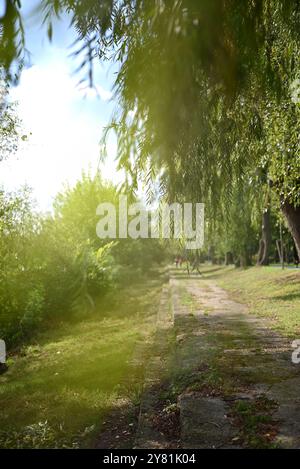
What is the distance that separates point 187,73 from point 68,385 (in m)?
5.53

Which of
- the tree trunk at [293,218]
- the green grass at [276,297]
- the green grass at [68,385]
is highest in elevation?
the tree trunk at [293,218]

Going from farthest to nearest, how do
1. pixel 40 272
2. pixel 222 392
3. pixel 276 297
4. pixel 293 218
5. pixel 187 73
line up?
pixel 276 297 < pixel 40 272 < pixel 293 218 < pixel 222 392 < pixel 187 73

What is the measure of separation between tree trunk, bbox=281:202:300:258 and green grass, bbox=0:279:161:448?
5373mm

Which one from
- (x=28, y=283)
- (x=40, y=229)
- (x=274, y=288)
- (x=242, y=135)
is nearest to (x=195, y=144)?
(x=242, y=135)

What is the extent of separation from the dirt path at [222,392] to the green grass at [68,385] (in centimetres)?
58

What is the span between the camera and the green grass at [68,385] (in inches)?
195

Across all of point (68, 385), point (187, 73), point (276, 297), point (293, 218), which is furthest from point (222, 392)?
point (276, 297)

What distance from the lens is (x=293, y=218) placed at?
13695 mm

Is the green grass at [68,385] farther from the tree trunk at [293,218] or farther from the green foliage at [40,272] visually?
the tree trunk at [293,218]

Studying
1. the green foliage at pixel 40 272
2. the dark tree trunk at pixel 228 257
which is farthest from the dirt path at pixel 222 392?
the dark tree trunk at pixel 228 257

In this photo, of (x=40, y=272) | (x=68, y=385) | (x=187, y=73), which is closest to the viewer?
(x=187, y=73)

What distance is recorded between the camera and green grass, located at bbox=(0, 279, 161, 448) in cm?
494

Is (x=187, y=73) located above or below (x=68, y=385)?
above

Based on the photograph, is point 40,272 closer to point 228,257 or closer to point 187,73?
point 187,73
